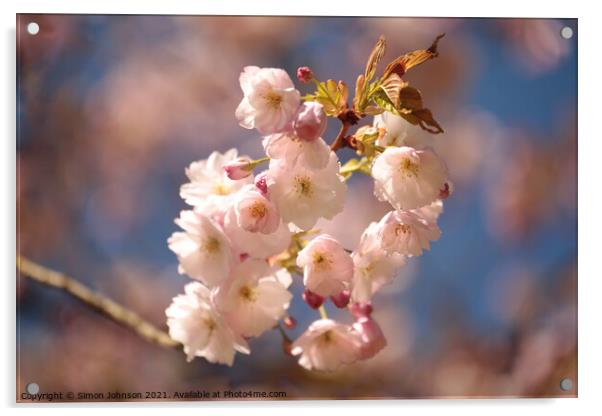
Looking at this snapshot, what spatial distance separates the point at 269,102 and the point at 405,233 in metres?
0.33

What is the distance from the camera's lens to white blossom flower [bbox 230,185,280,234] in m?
1.04

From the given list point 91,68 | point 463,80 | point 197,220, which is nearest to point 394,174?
point 197,220

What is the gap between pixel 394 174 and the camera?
1.07 meters

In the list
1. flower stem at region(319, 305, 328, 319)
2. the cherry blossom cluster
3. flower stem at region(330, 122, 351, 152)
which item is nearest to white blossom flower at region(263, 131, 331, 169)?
the cherry blossom cluster

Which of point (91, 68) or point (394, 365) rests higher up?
point (91, 68)

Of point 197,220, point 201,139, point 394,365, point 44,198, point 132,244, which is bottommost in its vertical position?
point 394,365

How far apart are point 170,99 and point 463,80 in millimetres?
734

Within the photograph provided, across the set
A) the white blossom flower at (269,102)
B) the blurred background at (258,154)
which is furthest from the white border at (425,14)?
the white blossom flower at (269,102)

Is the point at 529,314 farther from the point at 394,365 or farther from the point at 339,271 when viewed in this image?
the point at 339,271

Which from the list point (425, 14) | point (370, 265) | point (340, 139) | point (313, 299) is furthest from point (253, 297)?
point (425, 14)

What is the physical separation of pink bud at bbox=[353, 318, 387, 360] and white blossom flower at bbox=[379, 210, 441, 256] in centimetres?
24

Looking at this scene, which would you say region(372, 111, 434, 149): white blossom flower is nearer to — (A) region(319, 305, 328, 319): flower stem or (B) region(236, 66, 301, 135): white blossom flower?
(B) region(236, 66, 301, 135): white blossom flower

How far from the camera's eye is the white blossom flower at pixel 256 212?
1.04m

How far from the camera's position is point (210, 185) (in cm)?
126
